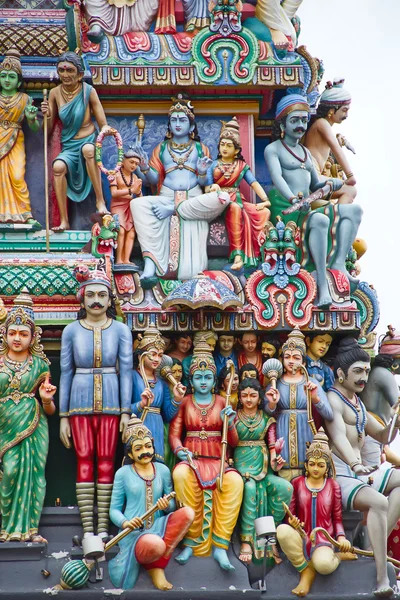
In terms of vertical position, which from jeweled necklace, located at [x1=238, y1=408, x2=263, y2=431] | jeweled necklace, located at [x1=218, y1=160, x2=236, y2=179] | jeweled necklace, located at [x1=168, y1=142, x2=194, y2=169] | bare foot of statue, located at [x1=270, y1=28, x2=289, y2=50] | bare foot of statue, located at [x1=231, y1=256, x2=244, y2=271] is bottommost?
jeweled necklace, located at [x1=238, y1=408, x2=263, y2=431]

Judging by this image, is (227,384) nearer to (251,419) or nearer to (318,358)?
(251,419)

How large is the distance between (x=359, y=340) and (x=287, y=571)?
3.44 metres

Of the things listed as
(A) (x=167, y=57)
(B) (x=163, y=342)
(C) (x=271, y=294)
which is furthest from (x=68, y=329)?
(A) (x=167, y=57)

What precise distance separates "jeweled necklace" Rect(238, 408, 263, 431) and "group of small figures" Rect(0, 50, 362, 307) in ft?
5.59

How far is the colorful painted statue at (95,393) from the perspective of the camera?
72.4 ft

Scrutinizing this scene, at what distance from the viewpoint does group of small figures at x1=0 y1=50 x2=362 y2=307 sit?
23.6 meters

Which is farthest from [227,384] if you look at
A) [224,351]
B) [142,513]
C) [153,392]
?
[142,513]

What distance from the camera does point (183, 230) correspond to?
23.7 m

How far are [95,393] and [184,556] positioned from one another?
82.7 inches

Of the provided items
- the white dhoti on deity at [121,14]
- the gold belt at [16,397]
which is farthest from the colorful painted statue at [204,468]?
the white dhoti on deity at [121,14]

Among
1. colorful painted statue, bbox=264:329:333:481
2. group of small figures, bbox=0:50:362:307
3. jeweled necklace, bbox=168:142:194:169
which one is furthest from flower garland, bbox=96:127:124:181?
colorful painted statue, bbox=264:329:333:481

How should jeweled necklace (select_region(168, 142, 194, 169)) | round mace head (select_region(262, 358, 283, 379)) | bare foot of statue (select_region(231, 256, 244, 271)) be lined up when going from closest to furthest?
round mace head (select_region(262, 358, 283, 379))
bare foot of statue (select_region(231, 256, 244, 271))
jeweled necklace (select_region(168, 142, 194, 169))

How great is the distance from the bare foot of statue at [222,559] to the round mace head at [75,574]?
1452mm

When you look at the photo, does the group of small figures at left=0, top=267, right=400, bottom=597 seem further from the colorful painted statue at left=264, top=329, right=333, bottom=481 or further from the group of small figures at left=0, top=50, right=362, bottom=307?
the group of small figures at left=0, top=50, right=362, bottom=307
